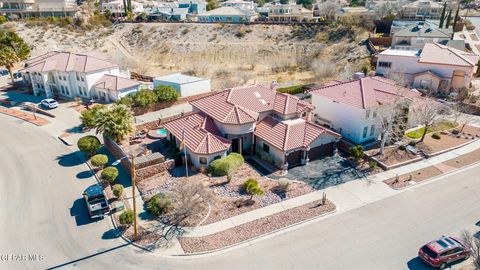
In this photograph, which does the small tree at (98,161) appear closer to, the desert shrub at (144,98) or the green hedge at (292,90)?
the desert shrub at (144,98)

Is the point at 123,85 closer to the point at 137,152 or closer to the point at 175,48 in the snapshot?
the point at 137,152

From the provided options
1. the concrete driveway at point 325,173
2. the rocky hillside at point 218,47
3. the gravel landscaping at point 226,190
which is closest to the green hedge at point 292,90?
the rocky hillside at point 218,47

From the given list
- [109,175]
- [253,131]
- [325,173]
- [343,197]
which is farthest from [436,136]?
[109,175]

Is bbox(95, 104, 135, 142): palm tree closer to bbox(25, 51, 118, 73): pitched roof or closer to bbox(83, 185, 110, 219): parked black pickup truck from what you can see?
bbox(83, 185, 110, 219): parked black pickup truck

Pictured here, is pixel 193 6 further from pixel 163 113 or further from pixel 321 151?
pixel 321 151

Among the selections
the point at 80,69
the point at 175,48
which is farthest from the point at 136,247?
the point at 175,48

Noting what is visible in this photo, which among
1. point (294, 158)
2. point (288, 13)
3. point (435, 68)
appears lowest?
point (294, 158)
